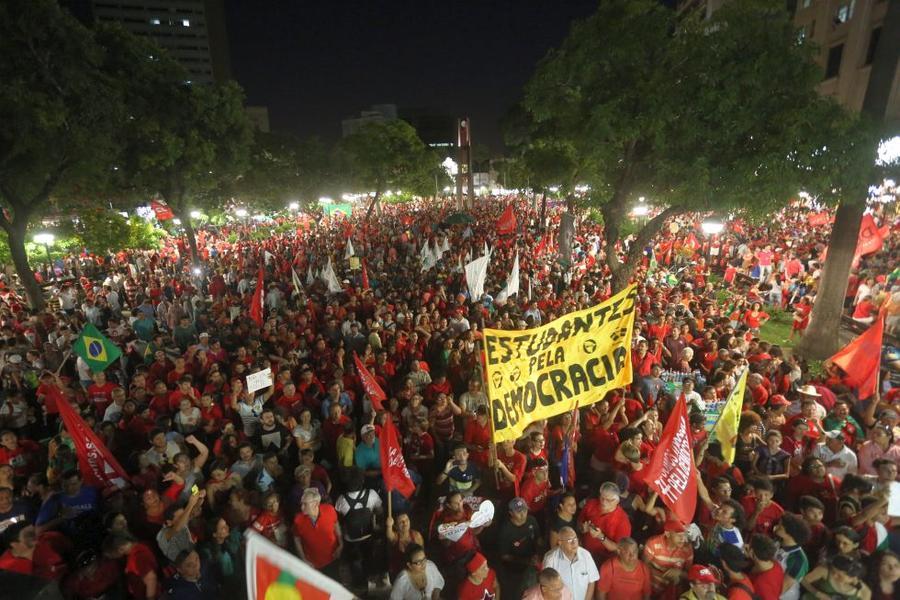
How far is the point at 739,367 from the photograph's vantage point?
26.4 ft

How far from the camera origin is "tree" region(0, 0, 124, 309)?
13.2m

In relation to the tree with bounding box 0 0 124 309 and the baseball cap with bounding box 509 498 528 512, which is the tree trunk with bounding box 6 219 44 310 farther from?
the baseball cap with bounding box 509 498 528 512

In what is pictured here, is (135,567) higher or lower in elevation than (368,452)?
higher

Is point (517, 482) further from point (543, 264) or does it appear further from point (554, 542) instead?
point (543, 264)

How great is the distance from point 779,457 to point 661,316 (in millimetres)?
4659

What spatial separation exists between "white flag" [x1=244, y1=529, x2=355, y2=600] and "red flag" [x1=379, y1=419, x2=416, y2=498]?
2.21m

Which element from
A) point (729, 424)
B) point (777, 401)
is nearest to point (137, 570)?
point (729, 424)

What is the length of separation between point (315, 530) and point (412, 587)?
1.26m

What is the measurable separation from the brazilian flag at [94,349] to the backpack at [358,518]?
20.1 feet

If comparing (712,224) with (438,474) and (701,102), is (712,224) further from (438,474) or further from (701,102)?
(438,474)

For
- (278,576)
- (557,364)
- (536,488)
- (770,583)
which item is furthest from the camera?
(557,364)

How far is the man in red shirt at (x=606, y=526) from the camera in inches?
181

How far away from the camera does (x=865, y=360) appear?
734 cm

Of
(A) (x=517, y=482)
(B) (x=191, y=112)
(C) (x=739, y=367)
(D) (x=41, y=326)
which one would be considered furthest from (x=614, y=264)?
(B) (x=191, y=112)
